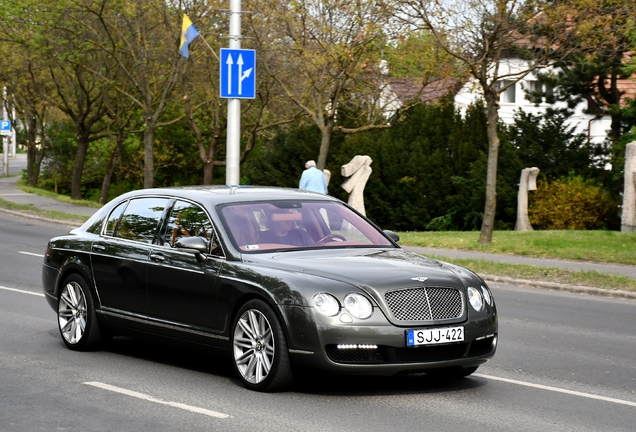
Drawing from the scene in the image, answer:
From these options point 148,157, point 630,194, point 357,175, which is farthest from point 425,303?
point 148,157

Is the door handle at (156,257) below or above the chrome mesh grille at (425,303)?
above

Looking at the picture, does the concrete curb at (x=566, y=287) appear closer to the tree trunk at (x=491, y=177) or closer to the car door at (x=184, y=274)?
the tree trunk at (x=491, y=177)

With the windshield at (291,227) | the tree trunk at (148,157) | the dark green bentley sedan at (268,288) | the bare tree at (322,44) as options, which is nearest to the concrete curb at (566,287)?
the dark green bentley sedan at (268,288)

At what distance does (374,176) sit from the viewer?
40.5 m

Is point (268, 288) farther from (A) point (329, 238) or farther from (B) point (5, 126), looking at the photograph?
(B) point (5, 126)

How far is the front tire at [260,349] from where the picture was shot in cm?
791

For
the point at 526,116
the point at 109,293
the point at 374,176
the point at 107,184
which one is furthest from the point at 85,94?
the point at 109,293

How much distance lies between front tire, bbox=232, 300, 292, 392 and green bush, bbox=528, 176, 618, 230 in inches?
1051

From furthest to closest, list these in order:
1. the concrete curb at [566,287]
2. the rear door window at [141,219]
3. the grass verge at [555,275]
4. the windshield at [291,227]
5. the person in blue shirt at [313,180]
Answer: the person in blue shirt at [313,180], the grass verge at [555,275], the concrete curb at [566,287], the rear door window at [141,219], the windshield at [291,227]

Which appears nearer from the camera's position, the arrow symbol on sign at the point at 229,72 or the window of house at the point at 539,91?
the arrow symbol on sign at the point at 229,72

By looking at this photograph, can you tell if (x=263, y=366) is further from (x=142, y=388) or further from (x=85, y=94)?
(x=85, y=94)

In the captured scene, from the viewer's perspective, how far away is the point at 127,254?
963cm

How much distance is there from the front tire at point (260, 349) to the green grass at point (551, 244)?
12638 mm

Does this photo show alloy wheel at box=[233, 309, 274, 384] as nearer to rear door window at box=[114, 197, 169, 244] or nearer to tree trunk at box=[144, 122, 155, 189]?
rear door window at box=[114, 197, 169, 244]
